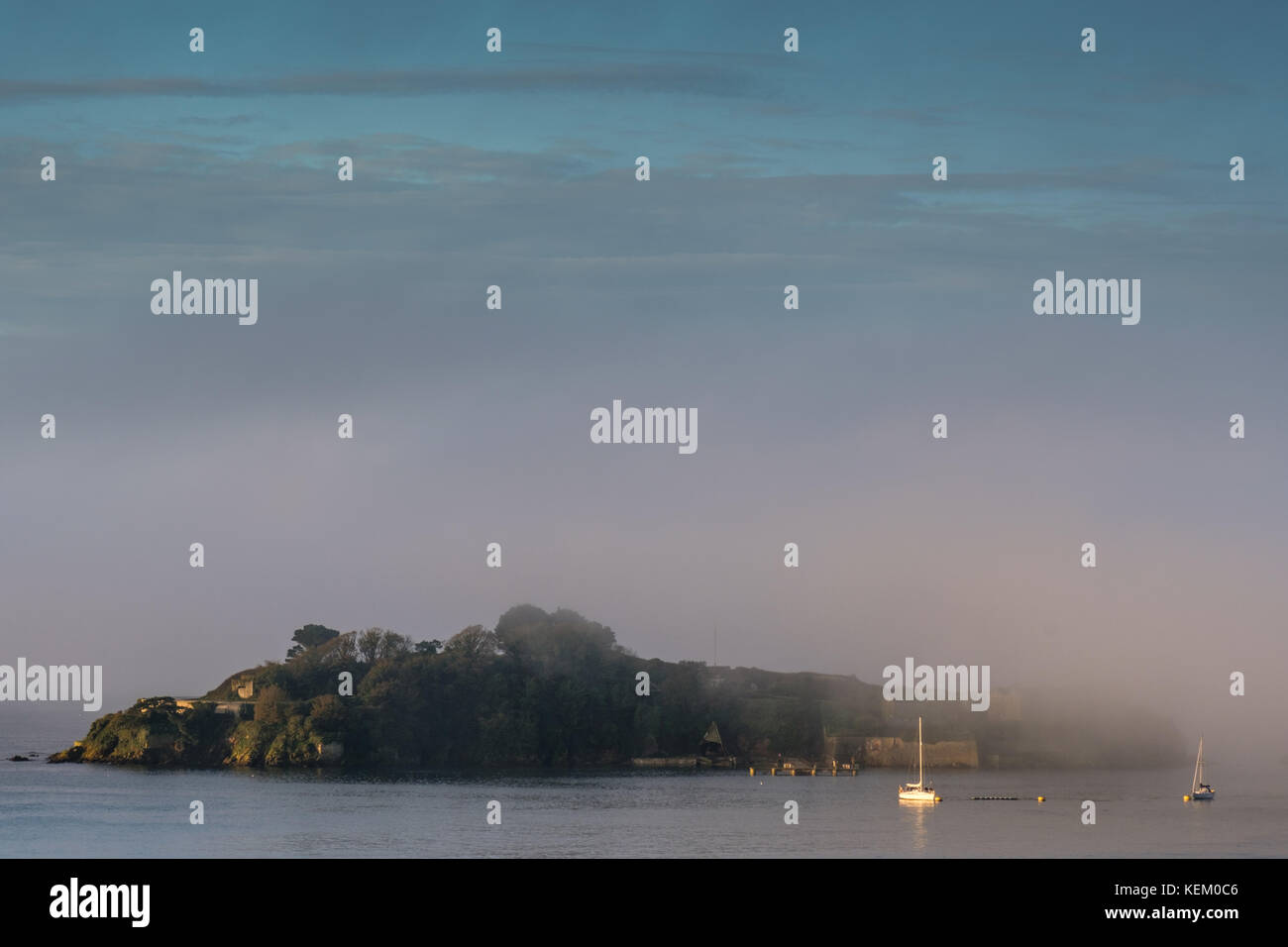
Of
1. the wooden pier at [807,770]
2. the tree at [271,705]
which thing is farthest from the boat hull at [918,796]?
the tree at [271,705]

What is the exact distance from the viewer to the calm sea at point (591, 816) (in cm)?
7869

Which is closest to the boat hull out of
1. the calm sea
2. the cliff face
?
the calm sea

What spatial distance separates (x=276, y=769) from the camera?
5768 inches

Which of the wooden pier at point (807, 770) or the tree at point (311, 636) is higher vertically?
the tree at point (311, 636)

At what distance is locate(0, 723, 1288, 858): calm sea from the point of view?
78.7 metres

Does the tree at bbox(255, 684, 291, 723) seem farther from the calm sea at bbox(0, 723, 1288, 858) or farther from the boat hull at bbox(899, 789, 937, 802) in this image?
the boat hull at bbox(899, 789, 937, 802)

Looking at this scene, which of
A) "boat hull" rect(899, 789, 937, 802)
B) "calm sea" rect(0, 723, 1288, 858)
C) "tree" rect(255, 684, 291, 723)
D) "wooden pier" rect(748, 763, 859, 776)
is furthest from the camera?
"wooden pier" rect(748, 763, 859, 776)

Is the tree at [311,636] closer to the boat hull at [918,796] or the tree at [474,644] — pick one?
the tree at [474,644]

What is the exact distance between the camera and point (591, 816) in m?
96.5

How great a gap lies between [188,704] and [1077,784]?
9352cm
